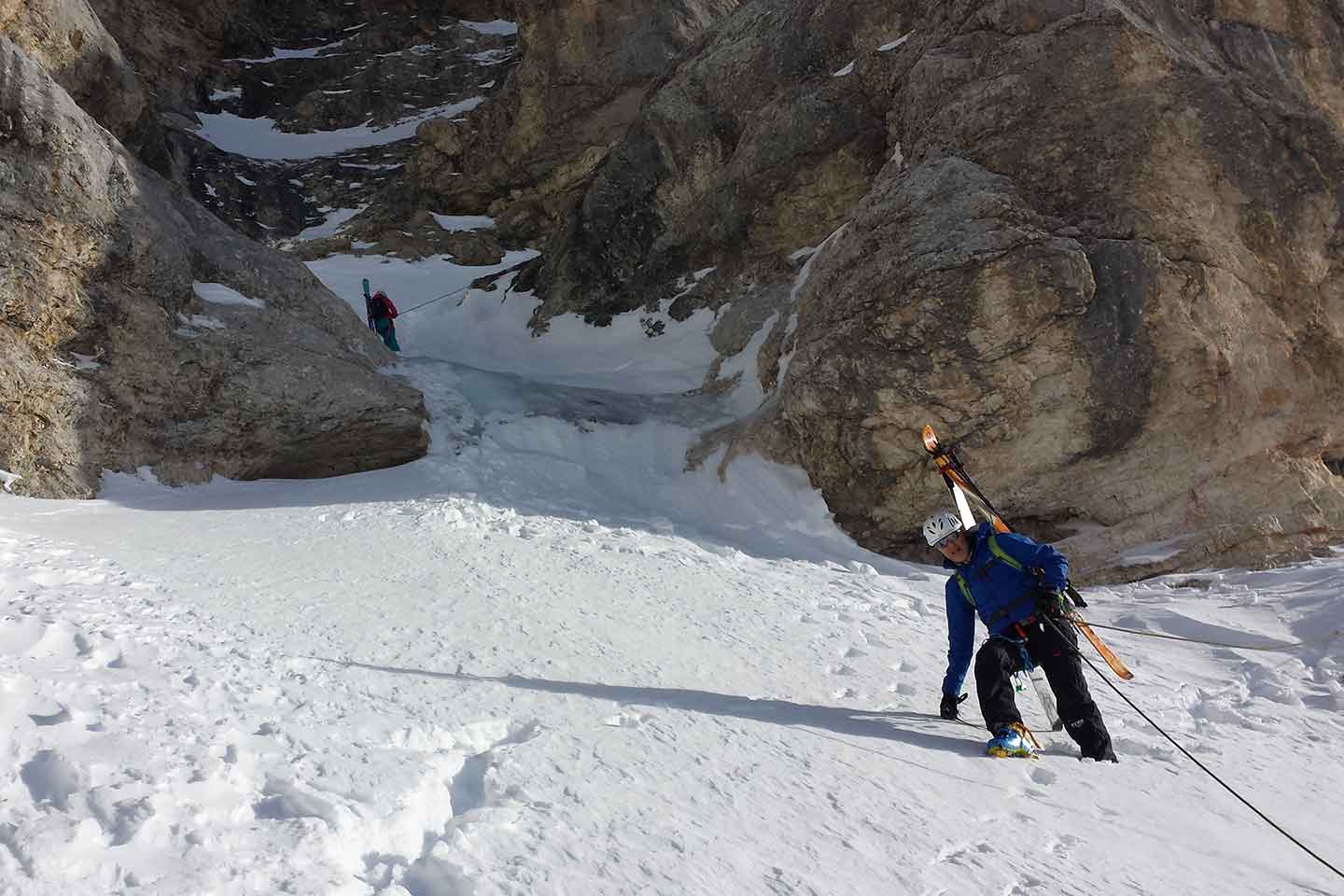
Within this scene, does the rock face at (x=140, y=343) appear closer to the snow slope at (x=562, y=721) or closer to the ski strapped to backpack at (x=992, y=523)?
the snow slope at (x=562, y=721)

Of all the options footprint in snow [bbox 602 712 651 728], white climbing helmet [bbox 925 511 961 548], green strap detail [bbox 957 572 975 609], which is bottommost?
footprint in snow [bbox 602 712 651 728]

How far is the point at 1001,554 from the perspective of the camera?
5.41 metres

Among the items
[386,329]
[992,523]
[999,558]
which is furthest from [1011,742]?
[386,329]

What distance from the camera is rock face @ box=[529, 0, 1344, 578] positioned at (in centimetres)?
949

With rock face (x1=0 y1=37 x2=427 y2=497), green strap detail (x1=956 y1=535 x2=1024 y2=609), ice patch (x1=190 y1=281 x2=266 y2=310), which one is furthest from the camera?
ice patch (x1=190 y1=281 x2=266 y2=310)

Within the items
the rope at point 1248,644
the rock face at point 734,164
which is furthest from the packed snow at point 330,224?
the rope at point 1248,644

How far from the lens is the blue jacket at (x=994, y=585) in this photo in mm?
5242

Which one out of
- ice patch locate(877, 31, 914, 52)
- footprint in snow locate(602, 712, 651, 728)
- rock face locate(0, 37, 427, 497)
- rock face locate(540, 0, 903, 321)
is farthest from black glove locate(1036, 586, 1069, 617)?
ice patch locate(877, 31, 914, 52)

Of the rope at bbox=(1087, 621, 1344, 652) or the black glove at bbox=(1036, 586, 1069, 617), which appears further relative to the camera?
the rope at bbox=(1087, 621, 1344, 652)

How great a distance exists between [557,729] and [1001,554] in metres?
3.03

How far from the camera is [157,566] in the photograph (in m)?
6.21

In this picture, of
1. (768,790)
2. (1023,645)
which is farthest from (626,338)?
(768,790)

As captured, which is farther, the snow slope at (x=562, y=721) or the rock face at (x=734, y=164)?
the rock face at (x=734, y=164)

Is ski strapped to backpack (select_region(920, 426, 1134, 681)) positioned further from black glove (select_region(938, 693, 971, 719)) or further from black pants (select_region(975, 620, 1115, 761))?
black glove (select_region(938, 693, 971, 719))
